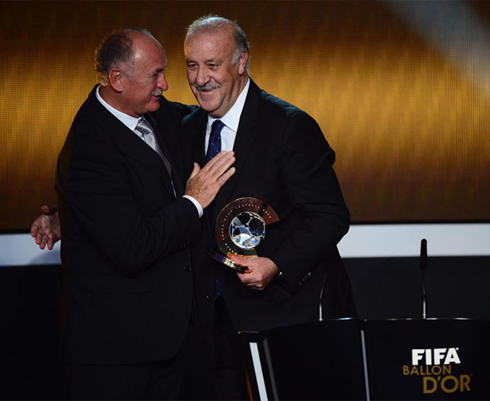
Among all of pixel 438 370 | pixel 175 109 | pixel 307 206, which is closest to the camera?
pixel 438 370

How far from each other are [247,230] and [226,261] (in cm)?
14

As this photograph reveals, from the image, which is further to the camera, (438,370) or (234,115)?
(234,115)

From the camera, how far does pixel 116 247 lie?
2.53 metres

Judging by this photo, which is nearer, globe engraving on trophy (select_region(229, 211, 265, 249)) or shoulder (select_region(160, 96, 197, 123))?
globe engraving on trophy (select_region(229, 211, 265, 249))

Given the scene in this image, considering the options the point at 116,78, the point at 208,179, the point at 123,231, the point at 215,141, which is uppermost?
the point at 116,78

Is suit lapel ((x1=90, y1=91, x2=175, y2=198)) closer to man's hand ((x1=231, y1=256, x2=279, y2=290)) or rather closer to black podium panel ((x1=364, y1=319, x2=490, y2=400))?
man's hand ((x1=231, y1=256, x2=279, y2=290))

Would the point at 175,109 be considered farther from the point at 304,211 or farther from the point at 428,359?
the point at 428,359

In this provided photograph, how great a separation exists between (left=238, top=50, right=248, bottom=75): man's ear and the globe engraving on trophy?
47 centimetres

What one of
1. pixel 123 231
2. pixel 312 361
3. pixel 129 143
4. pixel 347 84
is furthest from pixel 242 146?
pixel 347 84

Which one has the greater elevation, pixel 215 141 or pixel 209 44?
pixel 209 44

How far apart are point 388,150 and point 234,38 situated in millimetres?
1330

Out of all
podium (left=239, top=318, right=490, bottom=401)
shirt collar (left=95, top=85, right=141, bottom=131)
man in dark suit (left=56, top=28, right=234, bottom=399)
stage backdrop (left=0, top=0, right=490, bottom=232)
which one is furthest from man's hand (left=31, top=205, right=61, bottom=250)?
podium (left=239, top=318, right=490, bottom=401)

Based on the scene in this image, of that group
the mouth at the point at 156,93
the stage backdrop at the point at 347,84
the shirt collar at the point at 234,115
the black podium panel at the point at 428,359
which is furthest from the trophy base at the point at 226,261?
the stage backdrop at the point at 347,84

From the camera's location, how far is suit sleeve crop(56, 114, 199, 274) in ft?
8.32
